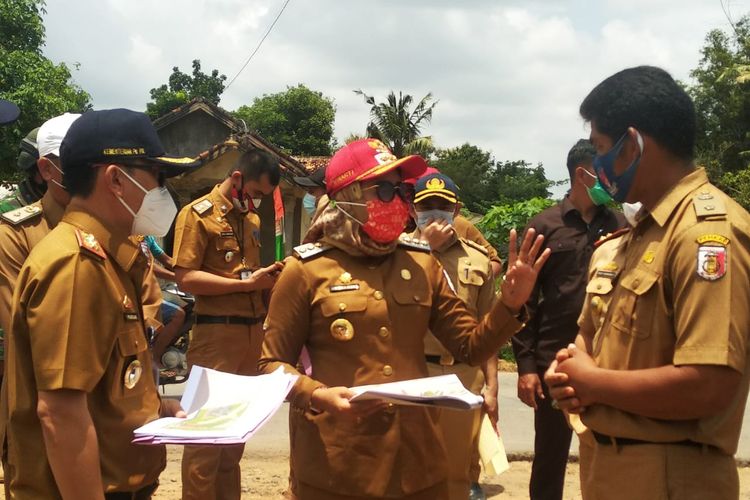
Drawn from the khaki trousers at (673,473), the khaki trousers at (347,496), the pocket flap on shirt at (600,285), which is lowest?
the khaki trousers at (347,496)

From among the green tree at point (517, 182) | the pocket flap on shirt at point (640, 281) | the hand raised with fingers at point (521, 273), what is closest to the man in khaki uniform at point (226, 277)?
the hand raised with fingers at point (521, 273)

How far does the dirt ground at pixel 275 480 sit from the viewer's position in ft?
19.2

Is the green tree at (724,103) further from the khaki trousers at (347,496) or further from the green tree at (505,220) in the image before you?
the khaki trousers at (347,496)

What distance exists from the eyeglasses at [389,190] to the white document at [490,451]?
1.95 metres

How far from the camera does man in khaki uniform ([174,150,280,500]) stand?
5.26 m

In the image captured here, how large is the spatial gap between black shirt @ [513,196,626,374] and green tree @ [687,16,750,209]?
2197 centimetres

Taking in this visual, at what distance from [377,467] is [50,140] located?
207 cm

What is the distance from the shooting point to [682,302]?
2248 mm

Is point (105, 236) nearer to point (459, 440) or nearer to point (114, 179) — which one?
point (114, 179)

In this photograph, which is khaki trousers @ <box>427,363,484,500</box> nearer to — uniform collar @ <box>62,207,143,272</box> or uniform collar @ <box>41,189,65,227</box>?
uniform collar @ <box>41,189,65,227</box>

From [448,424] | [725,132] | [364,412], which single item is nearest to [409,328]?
[364,412]

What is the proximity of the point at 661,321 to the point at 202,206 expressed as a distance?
3741mm

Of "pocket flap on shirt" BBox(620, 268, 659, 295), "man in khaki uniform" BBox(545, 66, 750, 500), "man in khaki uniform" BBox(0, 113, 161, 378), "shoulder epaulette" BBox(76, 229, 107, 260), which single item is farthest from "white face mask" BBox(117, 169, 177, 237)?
"pocket flap on shirt" BBox(620, 268, 659, 295)

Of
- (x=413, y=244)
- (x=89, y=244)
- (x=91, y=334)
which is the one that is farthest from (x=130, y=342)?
(x=413, y=244)
